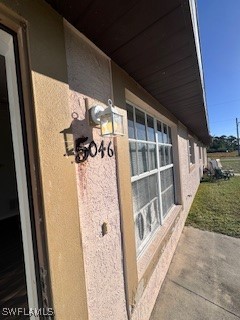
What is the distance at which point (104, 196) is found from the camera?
1806 mm

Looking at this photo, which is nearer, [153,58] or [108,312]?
[108,312]

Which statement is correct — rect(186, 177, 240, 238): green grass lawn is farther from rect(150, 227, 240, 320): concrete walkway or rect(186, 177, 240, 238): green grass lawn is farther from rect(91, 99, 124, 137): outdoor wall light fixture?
rect(91, 99, 124, 137): outdoor wall light fixture

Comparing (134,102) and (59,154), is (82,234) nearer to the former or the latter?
(59,154)

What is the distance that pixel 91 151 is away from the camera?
1646 millimetres

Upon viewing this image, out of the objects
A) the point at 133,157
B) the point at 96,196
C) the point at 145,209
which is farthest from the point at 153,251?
the point at 96,196

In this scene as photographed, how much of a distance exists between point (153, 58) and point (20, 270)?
3216 millimetres

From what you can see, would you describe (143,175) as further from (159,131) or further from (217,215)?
(217,215)

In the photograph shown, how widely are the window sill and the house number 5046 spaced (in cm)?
145

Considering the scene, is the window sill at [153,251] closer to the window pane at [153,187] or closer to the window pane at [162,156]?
the window pane at [153,187]

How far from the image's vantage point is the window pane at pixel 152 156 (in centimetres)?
362

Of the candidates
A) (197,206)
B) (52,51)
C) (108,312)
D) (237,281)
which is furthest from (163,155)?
(197,206)

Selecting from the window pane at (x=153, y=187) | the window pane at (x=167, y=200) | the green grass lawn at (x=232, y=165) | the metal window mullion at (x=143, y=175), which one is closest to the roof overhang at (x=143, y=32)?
the metal window mullion at (x=143, y=175)

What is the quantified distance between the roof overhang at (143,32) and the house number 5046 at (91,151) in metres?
0.82

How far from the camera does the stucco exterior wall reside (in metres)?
1.54
